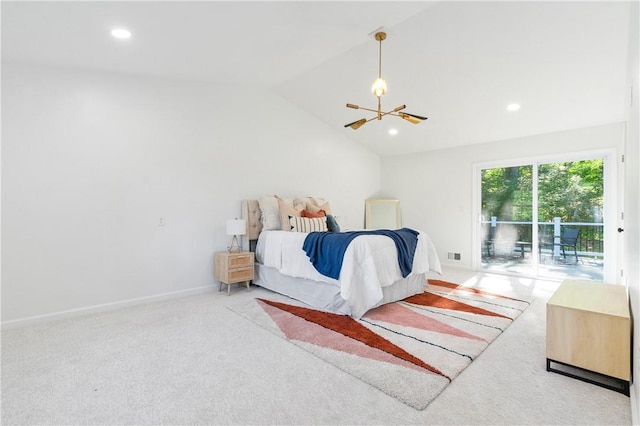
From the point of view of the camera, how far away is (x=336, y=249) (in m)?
3.24

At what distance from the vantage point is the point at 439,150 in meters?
5.98

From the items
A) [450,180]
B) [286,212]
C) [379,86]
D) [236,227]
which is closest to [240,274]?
[236,227]

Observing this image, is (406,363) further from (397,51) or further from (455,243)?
(455,243)

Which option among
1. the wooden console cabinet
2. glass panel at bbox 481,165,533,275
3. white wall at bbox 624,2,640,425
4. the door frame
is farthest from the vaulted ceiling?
the wooden console cabinet

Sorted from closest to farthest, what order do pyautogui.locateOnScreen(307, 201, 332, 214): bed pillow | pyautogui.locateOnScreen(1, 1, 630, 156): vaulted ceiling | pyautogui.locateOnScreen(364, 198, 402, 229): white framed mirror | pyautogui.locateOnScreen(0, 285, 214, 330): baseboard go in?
pyautogui.locateOnScreen(1, 1, 630, 156): vaulted ceiling < pyautogui.locateOnScreen(0, 285, 214, 330): baseboard < pyautogui.locateOnScreen(307, 201, 332, 214): bed pillow < pyautogui.locateOnScreen(364, 198, 402, 229): white framed mirror

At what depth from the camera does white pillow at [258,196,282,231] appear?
14.7ft

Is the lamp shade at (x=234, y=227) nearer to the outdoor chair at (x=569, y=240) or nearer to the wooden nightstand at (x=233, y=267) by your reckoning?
the wooden nightstand at (x=233, y=267)

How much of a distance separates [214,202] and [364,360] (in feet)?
9.64

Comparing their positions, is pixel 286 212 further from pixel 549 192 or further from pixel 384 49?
pixel 549 192

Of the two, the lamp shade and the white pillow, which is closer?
the lamp shade

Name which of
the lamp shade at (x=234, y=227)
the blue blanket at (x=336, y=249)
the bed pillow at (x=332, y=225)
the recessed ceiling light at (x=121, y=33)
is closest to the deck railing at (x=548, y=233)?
the blue blanket at (x=336, y=249)

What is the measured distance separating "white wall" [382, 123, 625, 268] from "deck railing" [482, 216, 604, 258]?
0.34 m

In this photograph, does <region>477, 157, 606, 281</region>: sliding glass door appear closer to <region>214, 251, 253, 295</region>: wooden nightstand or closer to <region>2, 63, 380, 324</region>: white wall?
<region>2, 63, 380, 324</region>: white wall

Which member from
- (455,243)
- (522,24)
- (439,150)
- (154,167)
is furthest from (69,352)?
(439,150)
